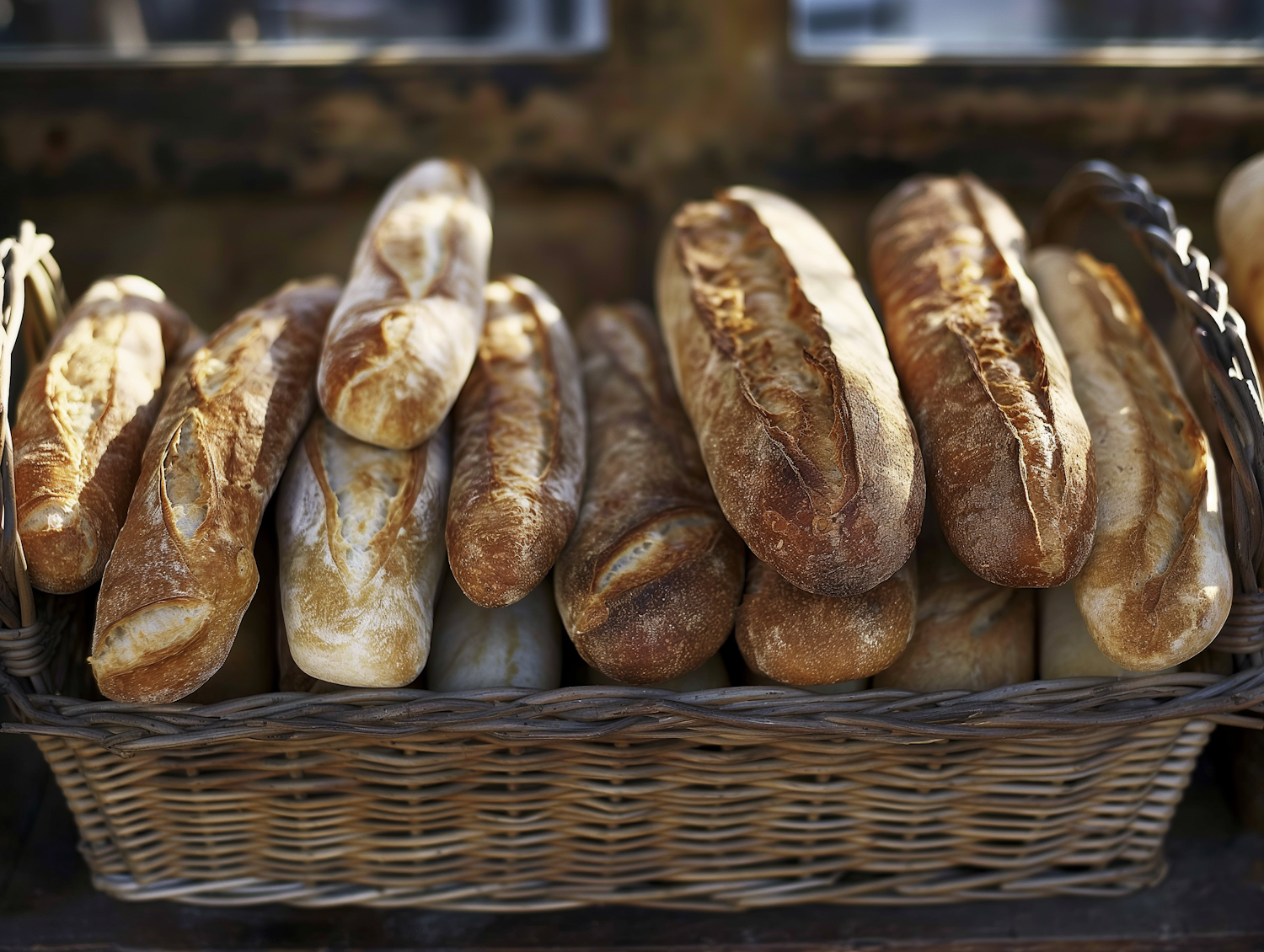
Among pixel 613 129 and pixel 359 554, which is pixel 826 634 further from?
pixel 613 129

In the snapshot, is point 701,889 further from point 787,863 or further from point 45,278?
point 45,278

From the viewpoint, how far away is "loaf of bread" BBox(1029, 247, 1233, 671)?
3.38 feet

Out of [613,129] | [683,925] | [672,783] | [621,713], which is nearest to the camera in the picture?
[621,713]

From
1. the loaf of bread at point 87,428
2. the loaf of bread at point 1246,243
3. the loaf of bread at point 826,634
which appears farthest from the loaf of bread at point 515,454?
the loaf of bread at point 1246,243

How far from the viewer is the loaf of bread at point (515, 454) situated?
1.07 m

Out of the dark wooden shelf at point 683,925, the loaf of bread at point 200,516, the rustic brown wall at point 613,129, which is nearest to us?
the loaf of bread at point 200,516

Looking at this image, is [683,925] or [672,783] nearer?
[672,783]

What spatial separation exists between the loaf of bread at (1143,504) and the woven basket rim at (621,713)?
70mm

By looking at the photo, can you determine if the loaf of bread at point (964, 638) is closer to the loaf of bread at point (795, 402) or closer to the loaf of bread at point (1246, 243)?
the loaf of bread at point (795, 402)

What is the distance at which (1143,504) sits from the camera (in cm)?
109

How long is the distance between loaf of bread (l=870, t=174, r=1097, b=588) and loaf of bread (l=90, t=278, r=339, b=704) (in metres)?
0.79

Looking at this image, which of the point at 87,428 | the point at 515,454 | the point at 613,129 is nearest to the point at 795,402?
the point at 515,454

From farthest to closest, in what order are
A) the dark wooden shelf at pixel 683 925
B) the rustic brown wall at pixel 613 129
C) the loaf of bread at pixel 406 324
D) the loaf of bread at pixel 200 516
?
the rustic brown wall at pixel 613 129 < the dark wooden shelf at pixel 683 925 < the loaf of bread at pixel 406 324 < the loaf of bread at pixel 200 516

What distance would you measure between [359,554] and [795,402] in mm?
537
